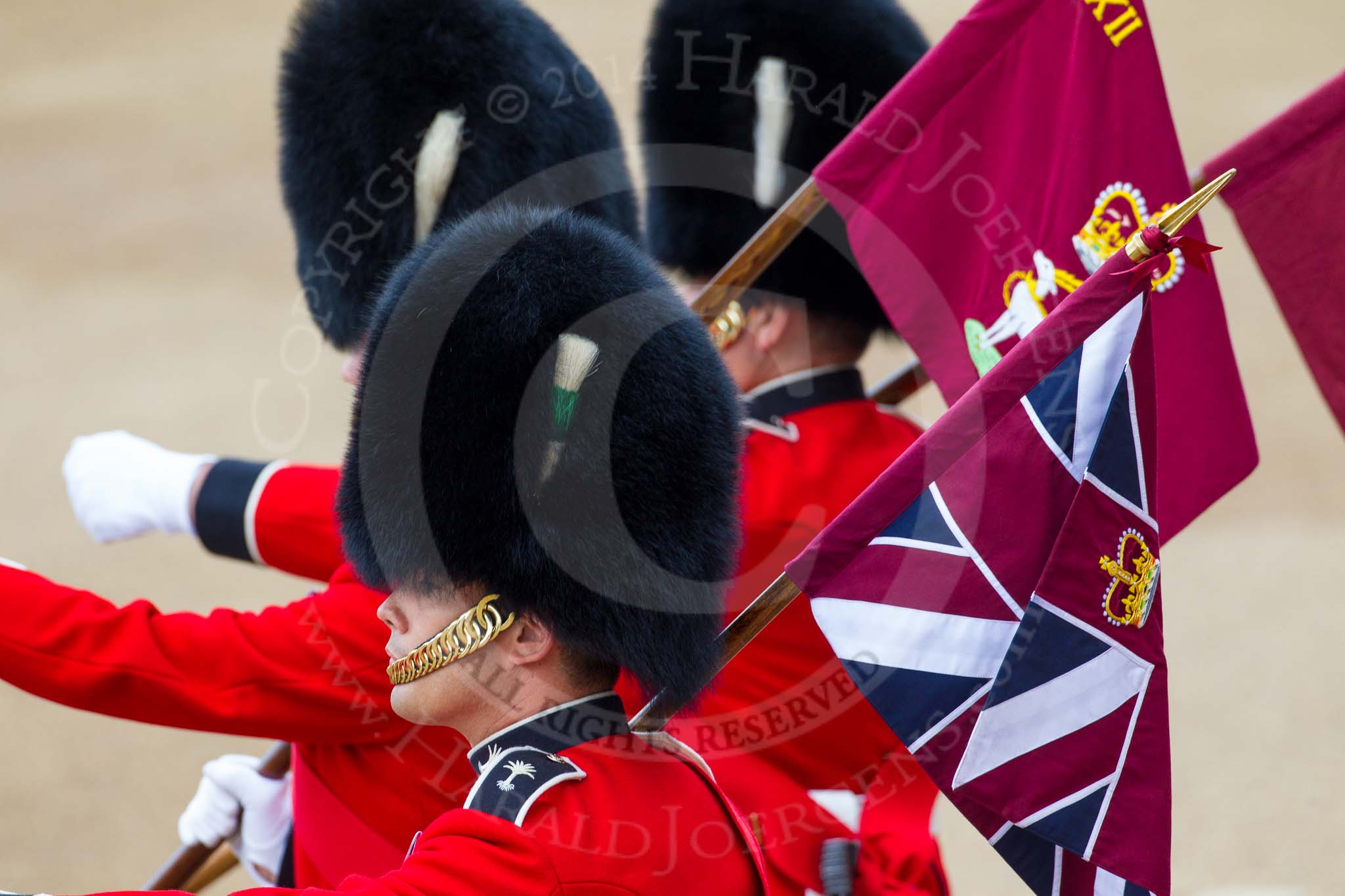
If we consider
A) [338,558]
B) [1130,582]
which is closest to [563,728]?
[1130,582]

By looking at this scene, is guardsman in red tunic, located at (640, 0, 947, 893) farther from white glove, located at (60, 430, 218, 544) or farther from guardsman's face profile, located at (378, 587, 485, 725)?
white glove, located at (60, 430, 218, 544)

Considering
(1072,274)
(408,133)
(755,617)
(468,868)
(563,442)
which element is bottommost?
(468,868)

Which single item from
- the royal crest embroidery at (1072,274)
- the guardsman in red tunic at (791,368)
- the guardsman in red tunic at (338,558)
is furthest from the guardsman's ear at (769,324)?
the royal crest embroidery at (1072,274)

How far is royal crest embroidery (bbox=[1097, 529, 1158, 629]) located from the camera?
1.47 m

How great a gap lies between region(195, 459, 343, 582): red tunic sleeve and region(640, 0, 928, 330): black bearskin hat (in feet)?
2.66

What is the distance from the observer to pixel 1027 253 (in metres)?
2.00

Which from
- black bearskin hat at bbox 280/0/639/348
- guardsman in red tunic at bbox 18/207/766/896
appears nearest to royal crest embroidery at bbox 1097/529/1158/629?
guardsman in red tunic at bbox 18/207/766/896

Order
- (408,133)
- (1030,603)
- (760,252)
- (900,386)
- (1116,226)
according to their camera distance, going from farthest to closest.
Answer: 1. (900,386)
2. (760,252)
3. (408,133)
4. (1116,226)
5. (1030,603)

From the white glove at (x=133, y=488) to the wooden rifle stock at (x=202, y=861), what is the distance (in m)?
0.37

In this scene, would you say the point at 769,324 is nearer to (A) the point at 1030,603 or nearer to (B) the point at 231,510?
(B) the point at 231,510

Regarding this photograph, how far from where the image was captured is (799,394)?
2227 millimetres

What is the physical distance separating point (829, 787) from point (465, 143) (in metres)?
1.04

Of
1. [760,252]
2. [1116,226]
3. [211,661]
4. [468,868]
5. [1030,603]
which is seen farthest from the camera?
[760,252]

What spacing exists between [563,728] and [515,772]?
68 mm
